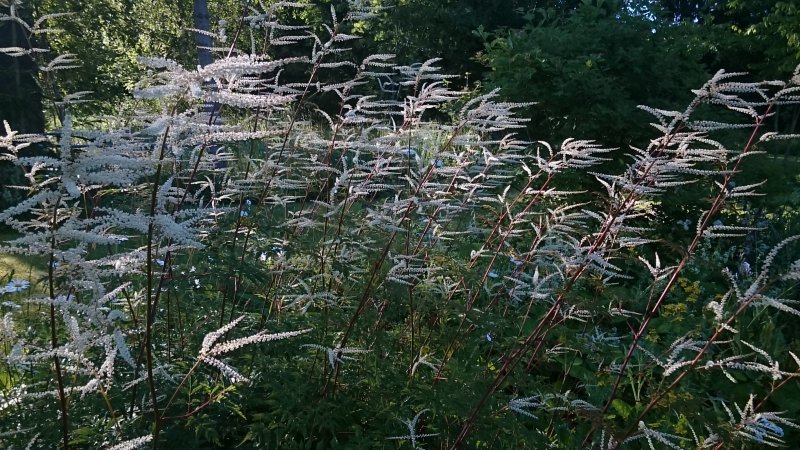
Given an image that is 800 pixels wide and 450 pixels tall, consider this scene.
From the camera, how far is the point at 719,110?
6578 millimetres

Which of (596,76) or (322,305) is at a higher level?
(596,76)

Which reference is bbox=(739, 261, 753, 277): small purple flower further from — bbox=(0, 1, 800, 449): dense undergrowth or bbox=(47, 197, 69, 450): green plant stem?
bbox=(47, 197, 69, 450): green plant stem

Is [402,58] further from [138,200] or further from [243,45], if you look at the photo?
[138,200]

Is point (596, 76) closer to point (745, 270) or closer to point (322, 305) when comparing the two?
point (745, 270)

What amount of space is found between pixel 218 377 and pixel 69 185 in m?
1.49

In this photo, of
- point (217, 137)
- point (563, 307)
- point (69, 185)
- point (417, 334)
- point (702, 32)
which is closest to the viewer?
point (69, 185)

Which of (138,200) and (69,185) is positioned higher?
(69,185)

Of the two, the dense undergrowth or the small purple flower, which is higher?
the dense undergrowth

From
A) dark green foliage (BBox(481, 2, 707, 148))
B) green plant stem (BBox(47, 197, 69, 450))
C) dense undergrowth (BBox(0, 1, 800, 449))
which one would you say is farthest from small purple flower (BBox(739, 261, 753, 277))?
green plant stem (BBox(47, 197, 69, 450))

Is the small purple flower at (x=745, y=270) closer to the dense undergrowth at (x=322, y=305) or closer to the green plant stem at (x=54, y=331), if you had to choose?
the dense undergrowth at (x=322, y=305)

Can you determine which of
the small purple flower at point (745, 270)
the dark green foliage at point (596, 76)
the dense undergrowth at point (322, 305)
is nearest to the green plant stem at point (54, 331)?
the dense undergrowth at point (322, 305)

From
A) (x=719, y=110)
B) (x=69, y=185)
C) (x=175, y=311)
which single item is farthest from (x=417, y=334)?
(x=719, y=110)

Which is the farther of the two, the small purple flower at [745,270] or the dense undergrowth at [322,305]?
the small purple flower at [745,270]

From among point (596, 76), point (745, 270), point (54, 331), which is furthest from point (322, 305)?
point (596, 76)
